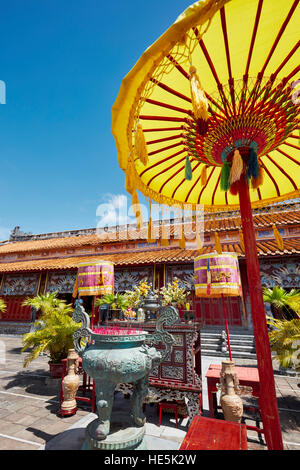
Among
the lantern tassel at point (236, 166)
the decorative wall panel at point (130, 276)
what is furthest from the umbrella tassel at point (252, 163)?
the decorative wall panel at point (130, 276)

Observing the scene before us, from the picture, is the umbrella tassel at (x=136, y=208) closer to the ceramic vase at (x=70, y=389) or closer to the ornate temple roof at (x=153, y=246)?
the ceramic vase at (x=70, y=389)

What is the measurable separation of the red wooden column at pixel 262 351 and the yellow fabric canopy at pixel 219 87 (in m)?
0.78

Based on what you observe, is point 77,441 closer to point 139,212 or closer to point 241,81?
point 139,212

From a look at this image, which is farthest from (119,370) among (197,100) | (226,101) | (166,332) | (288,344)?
(288,344)

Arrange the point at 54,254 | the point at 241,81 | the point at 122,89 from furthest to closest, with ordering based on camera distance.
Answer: the point at 54,254, the point at 241,81, the point at 122,89

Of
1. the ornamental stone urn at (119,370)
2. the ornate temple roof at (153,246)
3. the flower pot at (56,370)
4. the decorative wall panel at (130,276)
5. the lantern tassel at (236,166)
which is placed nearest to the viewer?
the ornamental stone urn at (119,370)

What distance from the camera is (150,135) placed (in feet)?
8.26

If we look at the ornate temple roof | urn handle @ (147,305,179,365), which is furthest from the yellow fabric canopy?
the ornate temple roof

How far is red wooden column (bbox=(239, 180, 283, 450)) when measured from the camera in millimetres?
1861

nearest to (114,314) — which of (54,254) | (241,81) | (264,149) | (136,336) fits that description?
(136,336)

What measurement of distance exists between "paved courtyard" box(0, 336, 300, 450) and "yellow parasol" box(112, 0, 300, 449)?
180 centimetres

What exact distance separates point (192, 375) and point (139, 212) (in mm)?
2846

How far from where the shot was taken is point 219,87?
1.99 meters

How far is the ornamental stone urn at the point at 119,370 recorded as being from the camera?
210 centimetres
